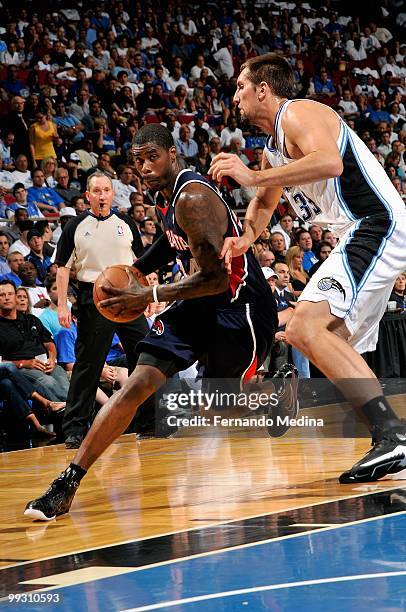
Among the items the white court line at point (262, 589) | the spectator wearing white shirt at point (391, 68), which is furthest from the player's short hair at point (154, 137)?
the spectator wearing white shirt at point (391, 68)

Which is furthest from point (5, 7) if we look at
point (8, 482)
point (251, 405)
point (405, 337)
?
point (8, 482)

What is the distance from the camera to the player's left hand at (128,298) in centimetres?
471

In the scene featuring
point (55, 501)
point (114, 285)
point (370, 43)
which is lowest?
point (55, 501)

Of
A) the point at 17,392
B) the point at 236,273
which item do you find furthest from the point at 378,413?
the point at 17,392

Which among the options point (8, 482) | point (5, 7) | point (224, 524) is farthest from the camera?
point (5, 7)

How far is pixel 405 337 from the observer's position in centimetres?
1119

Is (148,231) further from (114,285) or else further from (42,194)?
(114,285)

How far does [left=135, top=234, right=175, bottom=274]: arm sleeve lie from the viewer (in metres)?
5.30

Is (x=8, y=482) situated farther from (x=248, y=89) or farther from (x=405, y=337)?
(x=405, y=337)

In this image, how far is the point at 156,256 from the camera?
5312 mm

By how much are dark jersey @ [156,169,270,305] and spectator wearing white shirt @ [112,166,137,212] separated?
324 inches

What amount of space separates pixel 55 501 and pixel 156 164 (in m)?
1.62

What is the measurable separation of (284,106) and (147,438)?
11.9 feet

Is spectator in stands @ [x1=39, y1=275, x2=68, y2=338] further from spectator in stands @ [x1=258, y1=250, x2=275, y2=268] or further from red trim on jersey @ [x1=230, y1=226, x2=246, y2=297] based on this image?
red trim on jersey @ [x1=230, y1=226, x2=246, y2=297]
